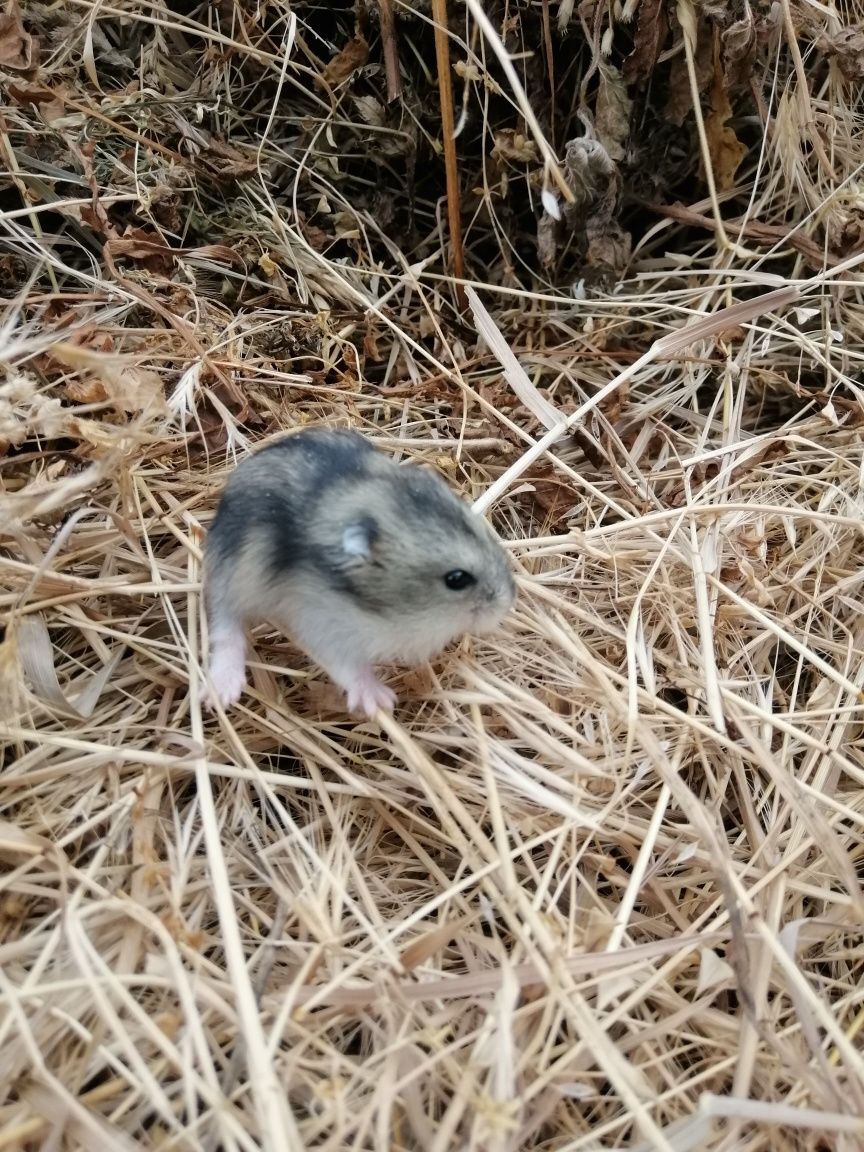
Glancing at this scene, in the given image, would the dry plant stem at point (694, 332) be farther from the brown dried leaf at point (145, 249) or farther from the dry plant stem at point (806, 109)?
the brown dried leaf at point (145, 249)

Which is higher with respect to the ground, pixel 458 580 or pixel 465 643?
pixel 458 580

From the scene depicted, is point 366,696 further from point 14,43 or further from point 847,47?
point 847,47

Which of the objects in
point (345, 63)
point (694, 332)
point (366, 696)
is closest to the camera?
point (366, 696)

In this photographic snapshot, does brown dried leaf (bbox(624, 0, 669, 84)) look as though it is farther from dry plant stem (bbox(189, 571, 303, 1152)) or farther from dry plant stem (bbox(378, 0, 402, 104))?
dry plant stem (bbox(189, 571, 303, 1152))

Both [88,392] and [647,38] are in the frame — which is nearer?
[88,392]

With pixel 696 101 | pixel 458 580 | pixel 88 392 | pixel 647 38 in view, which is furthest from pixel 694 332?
pixel 88 392

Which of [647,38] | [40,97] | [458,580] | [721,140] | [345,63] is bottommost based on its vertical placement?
[458,580]

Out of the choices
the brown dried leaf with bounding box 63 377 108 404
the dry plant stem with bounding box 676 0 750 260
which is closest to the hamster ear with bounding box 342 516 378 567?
the brown dried leaf with bounding box 63 377 108 404

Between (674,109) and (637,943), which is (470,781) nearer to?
(637,943)
